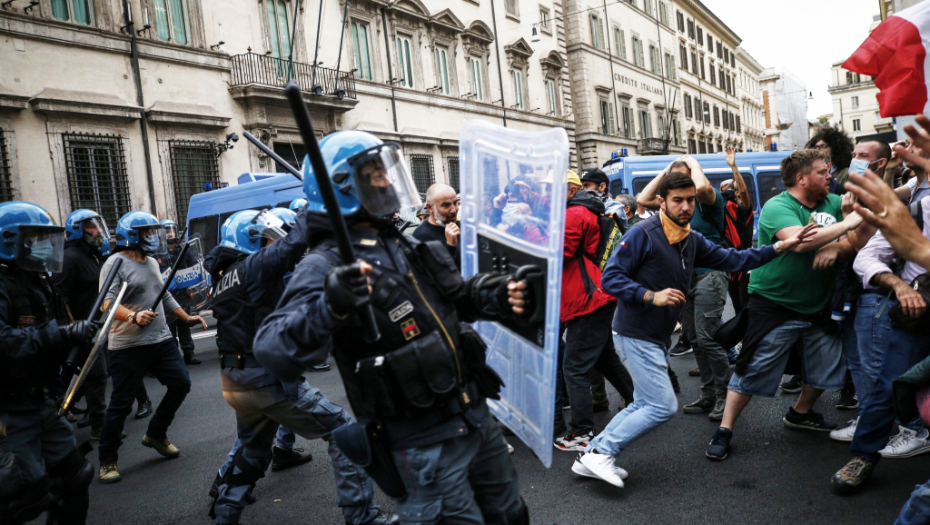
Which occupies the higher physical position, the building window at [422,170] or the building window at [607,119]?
the building window at [607,119]

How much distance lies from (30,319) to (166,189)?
12.8 m

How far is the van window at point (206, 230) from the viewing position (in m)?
11.8

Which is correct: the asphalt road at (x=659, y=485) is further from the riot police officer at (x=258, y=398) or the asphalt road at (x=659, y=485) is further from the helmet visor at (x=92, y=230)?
the helmet visor at (x=92, y=230)

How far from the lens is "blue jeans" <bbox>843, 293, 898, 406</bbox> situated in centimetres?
359

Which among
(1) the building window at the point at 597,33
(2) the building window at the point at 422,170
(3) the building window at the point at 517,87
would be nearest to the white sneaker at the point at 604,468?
(2) the building window at the point at 422,170

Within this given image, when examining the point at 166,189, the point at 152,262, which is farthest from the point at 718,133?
the point at 152,262

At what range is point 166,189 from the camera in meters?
14.9

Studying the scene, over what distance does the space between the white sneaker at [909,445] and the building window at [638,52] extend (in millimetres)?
34777

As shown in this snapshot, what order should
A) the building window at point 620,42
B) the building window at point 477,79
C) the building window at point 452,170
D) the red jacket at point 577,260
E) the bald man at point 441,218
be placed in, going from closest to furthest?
the red jacket at point 577,260 < the bald man at point 441,218 < the building window at point 452,170 < the building window at point 477,79 < the building window at point 620,42

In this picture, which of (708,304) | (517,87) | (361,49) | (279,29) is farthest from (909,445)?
(517,87)

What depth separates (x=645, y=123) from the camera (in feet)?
→ 121

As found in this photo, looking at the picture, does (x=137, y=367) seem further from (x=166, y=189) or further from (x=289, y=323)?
(x=166, y=189)

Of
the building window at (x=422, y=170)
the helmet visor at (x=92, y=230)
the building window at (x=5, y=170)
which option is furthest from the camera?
the building window at (x=422, y=170)

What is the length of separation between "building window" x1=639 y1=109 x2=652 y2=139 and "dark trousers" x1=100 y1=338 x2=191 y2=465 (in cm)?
3405
